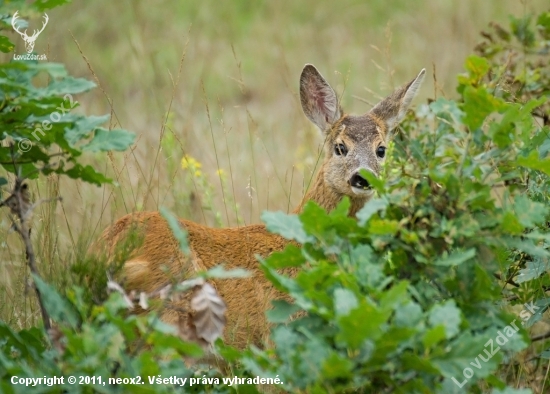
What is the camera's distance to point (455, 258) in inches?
126

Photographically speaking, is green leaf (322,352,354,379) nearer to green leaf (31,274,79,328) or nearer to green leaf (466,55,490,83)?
green leaf (31,274,79,328)

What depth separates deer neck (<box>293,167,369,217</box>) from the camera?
5.55m

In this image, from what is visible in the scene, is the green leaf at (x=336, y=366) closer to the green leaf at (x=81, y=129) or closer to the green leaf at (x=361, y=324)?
the green leaf at (x=361, y=324)

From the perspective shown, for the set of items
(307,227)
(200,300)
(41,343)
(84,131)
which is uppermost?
(84,131)

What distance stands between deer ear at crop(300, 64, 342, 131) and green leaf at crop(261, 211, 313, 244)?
2966 millimetres

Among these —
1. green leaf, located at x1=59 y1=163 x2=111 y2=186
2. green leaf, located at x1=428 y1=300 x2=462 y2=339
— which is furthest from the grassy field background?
green leaf, located at x1=428 y1=300 x2=462 y2=339

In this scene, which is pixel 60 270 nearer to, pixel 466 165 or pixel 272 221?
pixel 272 221

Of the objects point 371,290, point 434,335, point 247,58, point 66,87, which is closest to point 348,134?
point 66,87

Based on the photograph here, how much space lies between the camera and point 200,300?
3.13 metres

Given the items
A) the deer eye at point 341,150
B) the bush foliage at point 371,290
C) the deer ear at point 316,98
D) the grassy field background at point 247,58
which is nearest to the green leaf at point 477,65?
the bush foliage at point 371,290

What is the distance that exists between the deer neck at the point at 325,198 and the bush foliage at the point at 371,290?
5.74 ft

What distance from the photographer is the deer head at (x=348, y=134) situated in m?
5.59

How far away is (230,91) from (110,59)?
1.41m

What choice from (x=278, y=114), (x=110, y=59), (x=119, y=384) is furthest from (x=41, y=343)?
(x=110, y=59)
